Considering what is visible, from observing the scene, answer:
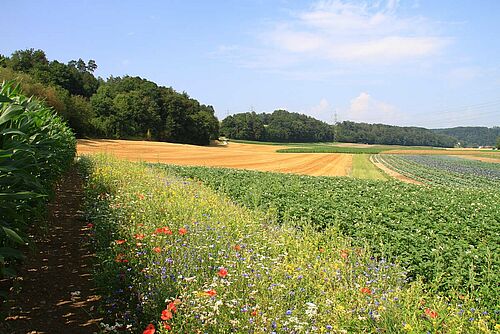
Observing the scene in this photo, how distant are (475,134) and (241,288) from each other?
20986 cm

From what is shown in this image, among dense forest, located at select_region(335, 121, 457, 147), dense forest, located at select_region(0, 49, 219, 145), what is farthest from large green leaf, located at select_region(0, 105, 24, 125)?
dense forest, located at select_region(335, 121, 457, 147)

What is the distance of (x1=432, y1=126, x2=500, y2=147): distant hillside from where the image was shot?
163750 millimetres

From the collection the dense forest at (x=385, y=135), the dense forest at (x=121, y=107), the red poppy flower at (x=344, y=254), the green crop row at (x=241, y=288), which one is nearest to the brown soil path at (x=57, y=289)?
the green crop row at (x=241, y=288)

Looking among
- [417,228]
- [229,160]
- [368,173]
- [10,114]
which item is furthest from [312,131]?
[10,114]

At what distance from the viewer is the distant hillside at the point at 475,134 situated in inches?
6447

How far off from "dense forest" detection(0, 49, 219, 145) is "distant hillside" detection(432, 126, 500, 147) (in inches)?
5371

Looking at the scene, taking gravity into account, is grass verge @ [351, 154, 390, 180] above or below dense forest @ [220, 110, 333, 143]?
below

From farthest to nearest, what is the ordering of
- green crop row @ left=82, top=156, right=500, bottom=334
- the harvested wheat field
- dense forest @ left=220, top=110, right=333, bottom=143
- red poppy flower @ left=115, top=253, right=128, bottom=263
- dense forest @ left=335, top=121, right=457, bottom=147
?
dense forest @ left=335, top=121, right=457, bottom=147
dense forest @ left=220, top=110, right=333, bottom=143
the harvested wheat field
red poppy flower @ left=115, top=253, right=128, bottom=263
green crop row @ left=82, top=156, right=500, bottom=334

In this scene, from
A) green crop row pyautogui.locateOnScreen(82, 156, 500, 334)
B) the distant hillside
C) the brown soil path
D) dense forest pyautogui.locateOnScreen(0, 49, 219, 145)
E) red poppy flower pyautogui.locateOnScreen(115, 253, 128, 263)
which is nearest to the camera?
green crop row pyautogui.locateOnScreen(82, 156, 500, 334)

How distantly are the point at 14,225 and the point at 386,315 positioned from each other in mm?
4015

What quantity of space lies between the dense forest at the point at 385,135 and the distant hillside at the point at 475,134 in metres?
22.8

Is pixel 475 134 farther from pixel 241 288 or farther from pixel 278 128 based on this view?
pixel 241 288

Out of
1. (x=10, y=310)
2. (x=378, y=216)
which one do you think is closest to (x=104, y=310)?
(x=10, y=310)

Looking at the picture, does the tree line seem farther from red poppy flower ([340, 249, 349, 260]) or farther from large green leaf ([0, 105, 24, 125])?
large green leaf ([0, 105, 24, 125])
